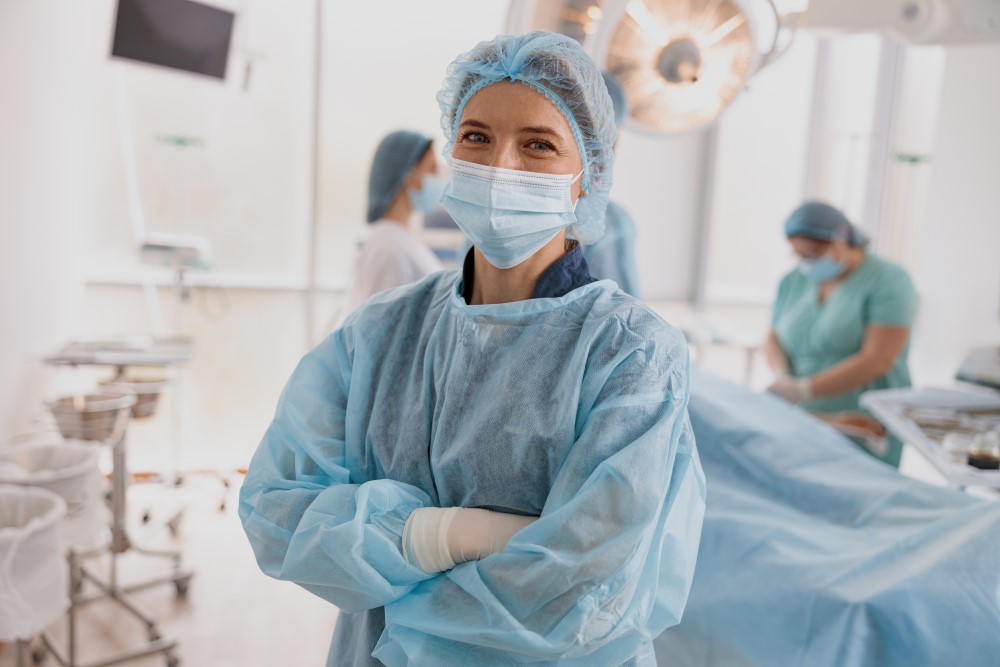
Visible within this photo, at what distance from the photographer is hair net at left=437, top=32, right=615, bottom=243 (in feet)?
3.36

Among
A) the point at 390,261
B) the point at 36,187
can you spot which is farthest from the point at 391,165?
the point at 36,187

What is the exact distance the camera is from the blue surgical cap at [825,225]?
9.36 ft

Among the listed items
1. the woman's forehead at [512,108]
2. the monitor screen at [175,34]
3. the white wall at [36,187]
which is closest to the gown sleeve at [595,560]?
the woman's forehead at [512,108]

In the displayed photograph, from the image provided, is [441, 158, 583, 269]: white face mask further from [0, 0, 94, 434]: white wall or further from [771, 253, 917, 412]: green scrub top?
[0, 0, 94, 434]: white wall

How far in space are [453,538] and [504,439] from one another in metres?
0.13

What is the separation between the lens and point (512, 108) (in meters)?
1.02

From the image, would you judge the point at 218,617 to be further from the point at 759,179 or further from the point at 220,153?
the point at 759,179

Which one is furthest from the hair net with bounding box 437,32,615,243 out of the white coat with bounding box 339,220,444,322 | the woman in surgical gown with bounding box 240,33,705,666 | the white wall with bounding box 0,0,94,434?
the white wall with bounding box 0,0,94,434

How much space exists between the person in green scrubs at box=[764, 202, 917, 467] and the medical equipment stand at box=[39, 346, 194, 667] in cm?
204

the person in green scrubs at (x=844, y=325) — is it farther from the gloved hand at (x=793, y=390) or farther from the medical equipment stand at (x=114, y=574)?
the medical equipment stand at (x=114, y=574)

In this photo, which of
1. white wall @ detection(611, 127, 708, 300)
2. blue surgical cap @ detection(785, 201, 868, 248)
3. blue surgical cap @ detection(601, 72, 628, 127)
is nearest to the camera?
blue surgical cap @ detection(601, 72, 628, 127)

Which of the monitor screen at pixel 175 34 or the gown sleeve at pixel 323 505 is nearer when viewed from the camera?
the gown sleeve at pixel 323 505

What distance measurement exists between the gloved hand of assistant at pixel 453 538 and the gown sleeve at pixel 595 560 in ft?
0.06

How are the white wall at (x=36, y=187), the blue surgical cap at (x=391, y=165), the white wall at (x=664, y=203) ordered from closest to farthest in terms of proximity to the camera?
the blue surgical cap at (x=391, y=165)
the white wall at (x=36, y=187)
the white wall at (x=664, y=203)
